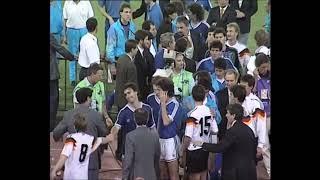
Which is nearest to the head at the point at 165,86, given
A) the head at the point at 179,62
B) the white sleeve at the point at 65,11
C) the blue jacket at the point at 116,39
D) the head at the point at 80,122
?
the head at the point at 179,62

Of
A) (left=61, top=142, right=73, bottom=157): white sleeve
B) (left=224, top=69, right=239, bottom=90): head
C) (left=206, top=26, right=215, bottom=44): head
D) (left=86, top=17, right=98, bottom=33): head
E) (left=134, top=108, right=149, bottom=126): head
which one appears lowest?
Answer: (left=61, top=142, right=73, bottom=157): white sleeve

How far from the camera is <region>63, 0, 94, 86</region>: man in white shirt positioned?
559cm

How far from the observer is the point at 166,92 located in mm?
5578

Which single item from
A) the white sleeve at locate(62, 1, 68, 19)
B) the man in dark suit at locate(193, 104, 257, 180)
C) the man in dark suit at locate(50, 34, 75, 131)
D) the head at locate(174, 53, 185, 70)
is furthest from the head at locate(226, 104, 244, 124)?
the white sleeve at locate(62, 1, 68, 19)

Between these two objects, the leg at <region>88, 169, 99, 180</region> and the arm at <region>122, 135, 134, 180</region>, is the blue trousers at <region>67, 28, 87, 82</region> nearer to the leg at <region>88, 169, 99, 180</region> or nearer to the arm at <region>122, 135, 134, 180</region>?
the arm at <region>122, 135, 134, 180</region>

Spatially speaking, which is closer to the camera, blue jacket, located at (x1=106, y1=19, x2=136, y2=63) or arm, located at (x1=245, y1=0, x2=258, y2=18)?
arm, located at (x1=245, y1=0, x2=258, y2=18)

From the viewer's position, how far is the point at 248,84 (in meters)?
5.57

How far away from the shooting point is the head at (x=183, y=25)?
18.5 ft

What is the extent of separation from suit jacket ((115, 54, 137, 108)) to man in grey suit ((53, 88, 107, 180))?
28 cm

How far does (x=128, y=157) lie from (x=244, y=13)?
1.98 m

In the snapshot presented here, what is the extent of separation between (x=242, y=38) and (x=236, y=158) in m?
1.29

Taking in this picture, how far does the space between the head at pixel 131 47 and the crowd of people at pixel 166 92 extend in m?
0.01

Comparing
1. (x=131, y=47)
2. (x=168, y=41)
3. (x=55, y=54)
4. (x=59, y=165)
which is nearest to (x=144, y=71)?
(x=131, y=47)

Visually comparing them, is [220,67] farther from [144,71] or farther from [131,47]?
[131,47]
